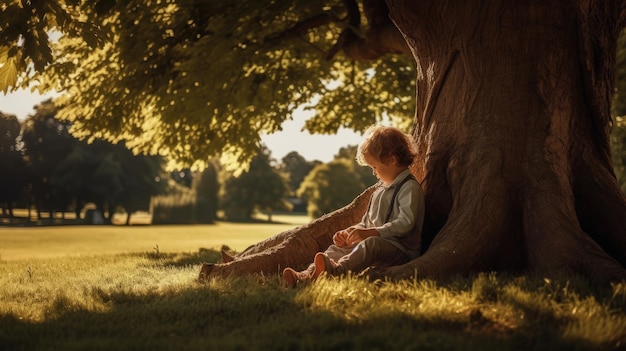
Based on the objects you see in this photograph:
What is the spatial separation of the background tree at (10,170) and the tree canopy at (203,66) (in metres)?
46.1

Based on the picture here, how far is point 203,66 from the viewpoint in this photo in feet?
37.8

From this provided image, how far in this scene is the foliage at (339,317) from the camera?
3.59 meters

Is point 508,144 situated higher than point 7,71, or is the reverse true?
point 7,71

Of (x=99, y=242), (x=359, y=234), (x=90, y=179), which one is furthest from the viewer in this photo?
(x=90, y=179)

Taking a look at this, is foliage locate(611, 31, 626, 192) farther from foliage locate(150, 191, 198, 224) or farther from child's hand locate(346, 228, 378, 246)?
foliage locate(150, 191, 198, 224)

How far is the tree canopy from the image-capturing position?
11359mm

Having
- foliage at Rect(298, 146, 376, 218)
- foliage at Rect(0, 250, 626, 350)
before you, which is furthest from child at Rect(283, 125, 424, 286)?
foliage at Rect(298, 146, 376, 218)

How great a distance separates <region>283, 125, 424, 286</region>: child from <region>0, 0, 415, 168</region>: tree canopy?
4.88 m

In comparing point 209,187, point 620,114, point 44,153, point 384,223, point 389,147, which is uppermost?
point 44,153

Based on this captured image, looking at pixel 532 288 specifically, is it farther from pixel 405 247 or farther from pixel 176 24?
pixel 176 24

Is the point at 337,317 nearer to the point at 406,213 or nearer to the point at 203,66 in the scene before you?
the point at 406,213

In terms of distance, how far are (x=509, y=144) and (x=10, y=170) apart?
2263 inches

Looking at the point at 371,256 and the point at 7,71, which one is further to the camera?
the point at 7,71

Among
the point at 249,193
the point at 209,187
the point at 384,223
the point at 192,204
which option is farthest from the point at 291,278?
the point at 249,193
